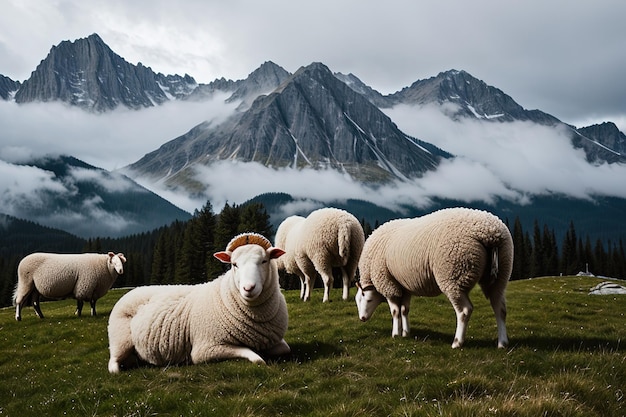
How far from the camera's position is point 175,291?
1046cm

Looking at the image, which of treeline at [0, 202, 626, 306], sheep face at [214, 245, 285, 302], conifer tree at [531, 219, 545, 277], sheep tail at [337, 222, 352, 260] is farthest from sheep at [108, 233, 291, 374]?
conifer tree at [531, 219, 545, 277]

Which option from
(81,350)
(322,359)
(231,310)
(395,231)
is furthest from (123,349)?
(395,231)

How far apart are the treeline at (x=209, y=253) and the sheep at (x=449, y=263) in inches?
1981

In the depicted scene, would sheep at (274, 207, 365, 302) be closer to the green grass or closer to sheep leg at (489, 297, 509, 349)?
the green grass

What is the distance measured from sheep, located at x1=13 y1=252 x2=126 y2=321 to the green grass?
8679 mm

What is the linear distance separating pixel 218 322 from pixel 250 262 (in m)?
1.51

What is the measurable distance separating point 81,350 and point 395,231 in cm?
981

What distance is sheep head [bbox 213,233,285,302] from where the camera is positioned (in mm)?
8664

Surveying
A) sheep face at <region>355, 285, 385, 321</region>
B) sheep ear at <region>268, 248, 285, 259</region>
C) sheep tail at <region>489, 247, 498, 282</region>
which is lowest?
sheep face at <region>355, 285, 385, 321</region>

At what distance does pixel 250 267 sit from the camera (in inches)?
349

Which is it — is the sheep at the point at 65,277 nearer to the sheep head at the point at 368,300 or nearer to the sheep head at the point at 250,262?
the sheep head at the point at 368,300

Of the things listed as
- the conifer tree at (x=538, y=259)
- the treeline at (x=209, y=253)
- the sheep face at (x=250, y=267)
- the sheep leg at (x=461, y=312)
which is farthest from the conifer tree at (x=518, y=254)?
the sheep face at (x=250, y=267)

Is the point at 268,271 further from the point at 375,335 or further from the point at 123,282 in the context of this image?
the point at 123,282

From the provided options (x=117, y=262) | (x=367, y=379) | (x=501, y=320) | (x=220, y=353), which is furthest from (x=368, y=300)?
(x=117, y=262)
